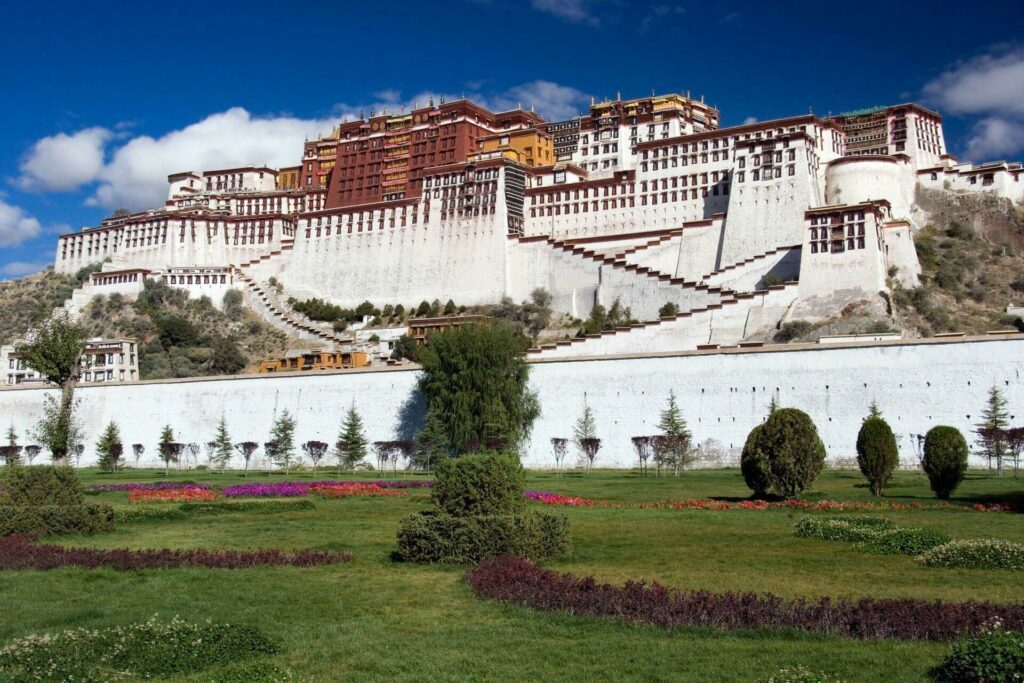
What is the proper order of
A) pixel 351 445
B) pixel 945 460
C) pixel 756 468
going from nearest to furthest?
1. pixel 945 460
2. pixel 756 468
3. pixel 351 445

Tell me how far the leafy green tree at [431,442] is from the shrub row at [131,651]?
27645 mm

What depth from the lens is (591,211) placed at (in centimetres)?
7538

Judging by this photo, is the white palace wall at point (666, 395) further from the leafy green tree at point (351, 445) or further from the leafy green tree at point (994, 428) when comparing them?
the leafy green tree at point (351, 445)

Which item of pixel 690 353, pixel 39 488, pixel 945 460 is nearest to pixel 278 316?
pixel 690 353

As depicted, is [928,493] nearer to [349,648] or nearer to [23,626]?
[349,648]

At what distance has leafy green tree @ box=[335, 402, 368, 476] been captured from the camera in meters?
39.3

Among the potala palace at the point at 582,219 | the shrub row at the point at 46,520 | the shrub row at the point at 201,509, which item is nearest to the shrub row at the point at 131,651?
the shrub row at the point at 46,520

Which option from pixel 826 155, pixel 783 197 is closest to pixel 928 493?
pixel 783 197

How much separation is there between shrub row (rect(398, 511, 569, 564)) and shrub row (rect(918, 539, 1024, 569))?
478 centimetres

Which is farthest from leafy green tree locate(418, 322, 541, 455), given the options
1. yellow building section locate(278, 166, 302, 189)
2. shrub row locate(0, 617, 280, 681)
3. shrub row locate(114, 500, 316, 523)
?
yellow building section locate(278, 166, 302, 189)

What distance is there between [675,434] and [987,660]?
26.3 metres

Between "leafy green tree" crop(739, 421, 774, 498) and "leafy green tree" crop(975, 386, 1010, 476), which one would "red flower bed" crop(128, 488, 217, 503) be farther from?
"leafy green tree" crop(975, 386, 1010, 476)

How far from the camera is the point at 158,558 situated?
1423 centimetres

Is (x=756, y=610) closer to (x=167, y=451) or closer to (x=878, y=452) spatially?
(x=878, y=452)
